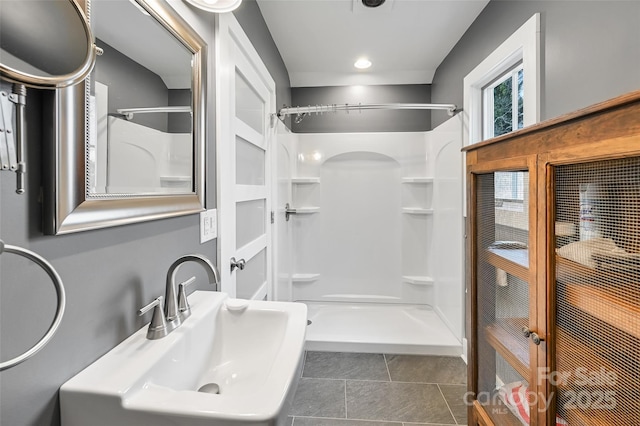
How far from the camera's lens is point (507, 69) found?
191 centimetres

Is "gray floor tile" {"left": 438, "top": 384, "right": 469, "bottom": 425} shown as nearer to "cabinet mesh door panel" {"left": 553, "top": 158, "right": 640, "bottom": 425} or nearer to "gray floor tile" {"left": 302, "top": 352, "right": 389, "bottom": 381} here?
"gray floor tile" {"left": 302, "top": 352, "right": 389, "bottom": 381}

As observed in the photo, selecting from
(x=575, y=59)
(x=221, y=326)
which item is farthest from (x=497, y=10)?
(x=221, y=326)

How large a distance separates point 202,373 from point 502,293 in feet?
3.53

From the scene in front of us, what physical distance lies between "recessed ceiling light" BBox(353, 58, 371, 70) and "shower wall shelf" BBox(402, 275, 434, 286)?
222 cm

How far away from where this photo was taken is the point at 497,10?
189 cm

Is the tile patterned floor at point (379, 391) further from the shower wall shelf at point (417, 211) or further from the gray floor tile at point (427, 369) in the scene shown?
the shower wall shelf at point (417, 211)

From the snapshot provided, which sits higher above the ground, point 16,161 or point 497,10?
point 497,10

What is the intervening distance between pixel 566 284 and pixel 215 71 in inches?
57.5

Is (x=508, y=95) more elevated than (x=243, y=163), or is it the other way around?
(x=508, y=95)

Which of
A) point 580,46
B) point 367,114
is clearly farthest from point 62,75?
point 367,114

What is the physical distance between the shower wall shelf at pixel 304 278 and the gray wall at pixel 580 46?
251 centimetres

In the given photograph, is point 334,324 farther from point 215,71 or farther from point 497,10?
point 497,10

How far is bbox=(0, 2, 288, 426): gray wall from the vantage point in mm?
524

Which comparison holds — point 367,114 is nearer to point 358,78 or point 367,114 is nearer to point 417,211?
point 358,78
